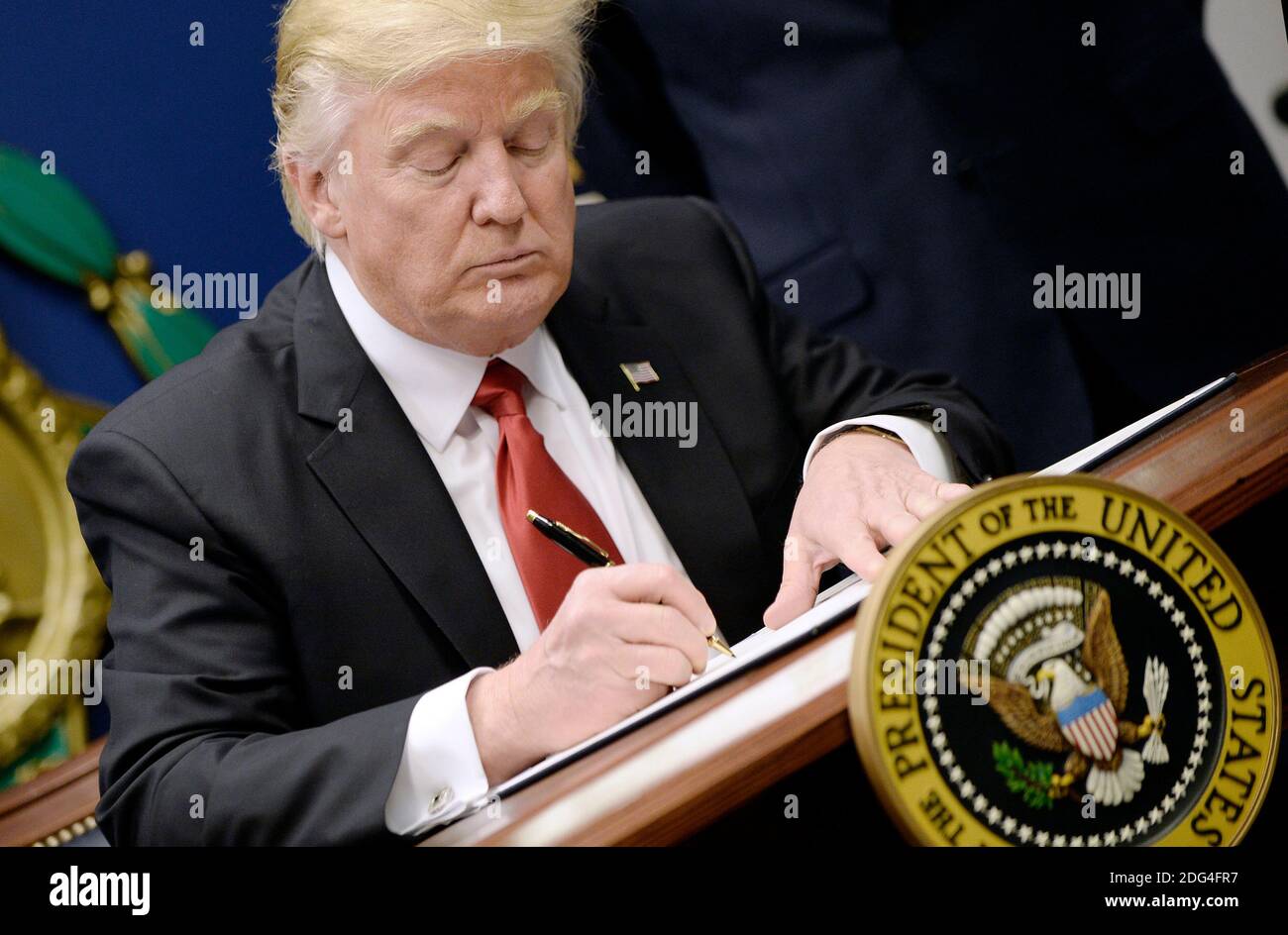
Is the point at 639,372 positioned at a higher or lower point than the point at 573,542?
higher

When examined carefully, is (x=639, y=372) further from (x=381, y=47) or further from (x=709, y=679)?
(x=709, y=679)

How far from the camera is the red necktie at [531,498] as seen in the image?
5.45 feet

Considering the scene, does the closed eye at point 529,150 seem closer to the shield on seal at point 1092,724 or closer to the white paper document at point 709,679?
the white paper document at point 709,679

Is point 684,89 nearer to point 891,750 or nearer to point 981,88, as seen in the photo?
point 981,88

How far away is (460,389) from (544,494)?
0.55 ft

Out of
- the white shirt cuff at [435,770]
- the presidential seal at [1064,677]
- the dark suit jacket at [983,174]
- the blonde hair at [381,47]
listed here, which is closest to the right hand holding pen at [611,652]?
the white shirt cuff at [435,770]

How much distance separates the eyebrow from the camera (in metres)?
1.57

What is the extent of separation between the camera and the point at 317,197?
5.65 feet

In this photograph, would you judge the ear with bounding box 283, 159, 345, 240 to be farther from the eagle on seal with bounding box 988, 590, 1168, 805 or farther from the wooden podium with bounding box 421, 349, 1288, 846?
the eagle on seal with bounding box 988, 590, 1168, 805

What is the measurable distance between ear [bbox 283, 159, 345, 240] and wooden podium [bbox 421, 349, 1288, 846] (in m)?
0.80

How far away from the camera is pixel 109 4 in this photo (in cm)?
191

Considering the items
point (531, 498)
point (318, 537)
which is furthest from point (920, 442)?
point (318, 537)

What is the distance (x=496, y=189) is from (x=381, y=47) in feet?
0.63
